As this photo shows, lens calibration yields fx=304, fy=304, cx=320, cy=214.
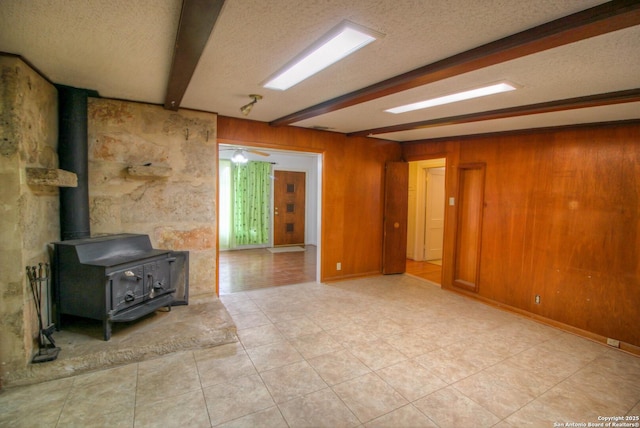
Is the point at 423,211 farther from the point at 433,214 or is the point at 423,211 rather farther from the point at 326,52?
the point at 326,52

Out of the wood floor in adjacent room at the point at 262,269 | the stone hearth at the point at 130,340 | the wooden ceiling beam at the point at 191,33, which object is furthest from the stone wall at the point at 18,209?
the wood floor in adjacent room at the point at 262,269

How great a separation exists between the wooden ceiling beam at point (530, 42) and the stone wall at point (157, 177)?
87.9 inches

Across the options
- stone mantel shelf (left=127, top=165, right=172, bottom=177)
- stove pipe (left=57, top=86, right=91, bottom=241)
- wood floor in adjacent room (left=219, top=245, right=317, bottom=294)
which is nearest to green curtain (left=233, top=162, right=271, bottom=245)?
wood floor in adjacent room (left=219, top=245, right=317, bottom=294)

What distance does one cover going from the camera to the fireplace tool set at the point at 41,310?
225 centimetres

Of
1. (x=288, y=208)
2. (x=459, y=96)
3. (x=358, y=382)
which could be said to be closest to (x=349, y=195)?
(x=459, y=96)

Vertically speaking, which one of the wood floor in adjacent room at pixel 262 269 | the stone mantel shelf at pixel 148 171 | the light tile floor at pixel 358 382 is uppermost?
the stone mantel shelf at pixel 148 171

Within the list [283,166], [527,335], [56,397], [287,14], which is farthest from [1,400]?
[283,166]

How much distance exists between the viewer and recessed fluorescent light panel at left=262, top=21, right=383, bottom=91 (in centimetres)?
165

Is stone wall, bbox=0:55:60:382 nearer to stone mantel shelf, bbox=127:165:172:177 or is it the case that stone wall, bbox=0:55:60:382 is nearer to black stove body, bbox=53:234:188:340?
black stove body, bbox=53:234:188:340

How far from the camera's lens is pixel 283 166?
25.8 feet

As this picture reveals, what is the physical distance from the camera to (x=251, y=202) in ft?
24.5

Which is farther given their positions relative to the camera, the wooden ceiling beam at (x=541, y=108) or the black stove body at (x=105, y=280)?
the black stove body at (x=105, y=280)

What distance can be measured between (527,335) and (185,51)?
402 centimetres

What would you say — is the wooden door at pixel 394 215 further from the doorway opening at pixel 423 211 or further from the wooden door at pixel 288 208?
the wooden door at pixel 288 208
